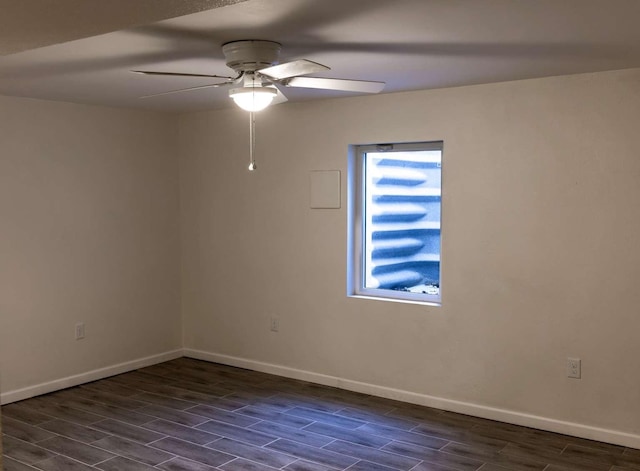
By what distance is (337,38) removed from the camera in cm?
296

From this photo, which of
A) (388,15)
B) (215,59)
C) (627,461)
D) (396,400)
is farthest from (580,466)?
(215,59)

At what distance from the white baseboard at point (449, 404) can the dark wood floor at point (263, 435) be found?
0.06 m

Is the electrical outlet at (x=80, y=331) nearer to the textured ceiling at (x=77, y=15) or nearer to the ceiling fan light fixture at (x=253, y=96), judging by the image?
the ceiling fan light fixture at (x=253, y=96)

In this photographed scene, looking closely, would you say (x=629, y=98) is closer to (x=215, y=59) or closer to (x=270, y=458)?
(x=215, y=59)

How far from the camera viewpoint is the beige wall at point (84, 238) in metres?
4.66

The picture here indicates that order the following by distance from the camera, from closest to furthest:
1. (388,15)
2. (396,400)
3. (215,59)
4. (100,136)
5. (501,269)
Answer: (388,15) < (215,59) < (501,269) < (396,400) < (100,136)

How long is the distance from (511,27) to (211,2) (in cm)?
161

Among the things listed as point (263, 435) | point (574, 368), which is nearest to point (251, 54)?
point (263, 435)

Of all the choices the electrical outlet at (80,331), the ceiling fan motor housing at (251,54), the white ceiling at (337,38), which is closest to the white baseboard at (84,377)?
the electrical outlet at (80,331)

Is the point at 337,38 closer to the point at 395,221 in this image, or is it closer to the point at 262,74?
the point at 262,74

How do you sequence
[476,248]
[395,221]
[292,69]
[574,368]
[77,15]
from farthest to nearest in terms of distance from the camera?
[395,221] < [476,248] < [574,368] < [292,69] < [77,15]

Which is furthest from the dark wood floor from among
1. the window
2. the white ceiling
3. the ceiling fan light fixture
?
the white ceiling

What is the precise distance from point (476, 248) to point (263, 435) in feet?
5.93

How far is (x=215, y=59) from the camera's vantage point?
342 cm
